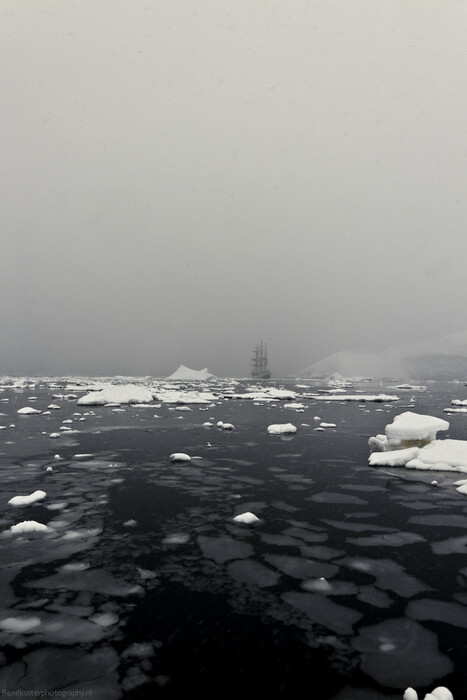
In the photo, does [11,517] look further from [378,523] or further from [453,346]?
[453,346]

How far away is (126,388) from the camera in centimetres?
3541

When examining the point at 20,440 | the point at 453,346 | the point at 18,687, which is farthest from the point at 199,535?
the point at 453,346

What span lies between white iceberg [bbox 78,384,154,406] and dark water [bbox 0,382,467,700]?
22.0 m

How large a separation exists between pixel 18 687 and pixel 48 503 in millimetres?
5044

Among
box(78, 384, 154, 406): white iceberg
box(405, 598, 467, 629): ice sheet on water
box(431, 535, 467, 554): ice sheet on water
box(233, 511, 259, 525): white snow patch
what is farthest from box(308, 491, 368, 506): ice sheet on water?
box(78, 384, 154, 406): white iceberg

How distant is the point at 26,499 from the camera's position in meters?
7.95

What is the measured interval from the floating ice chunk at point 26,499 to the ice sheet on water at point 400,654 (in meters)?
6.22

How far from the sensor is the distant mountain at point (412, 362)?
471 ft

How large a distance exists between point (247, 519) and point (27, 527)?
337 centimetres

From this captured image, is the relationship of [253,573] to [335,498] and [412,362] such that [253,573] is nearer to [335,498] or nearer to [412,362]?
[335,498]

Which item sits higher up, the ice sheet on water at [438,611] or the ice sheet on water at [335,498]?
the ice sheet on water at [438,611]

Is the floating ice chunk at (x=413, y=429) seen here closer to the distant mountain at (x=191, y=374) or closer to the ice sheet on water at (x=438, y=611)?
the ice sheet on water at (x=438, y=611)

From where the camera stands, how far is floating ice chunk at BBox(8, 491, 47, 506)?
25.8 ft

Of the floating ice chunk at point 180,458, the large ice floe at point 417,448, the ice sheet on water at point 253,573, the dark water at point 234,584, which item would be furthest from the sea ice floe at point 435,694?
the floating ice chunk at point 180,458
